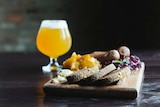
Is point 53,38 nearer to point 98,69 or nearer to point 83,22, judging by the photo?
point 98,69

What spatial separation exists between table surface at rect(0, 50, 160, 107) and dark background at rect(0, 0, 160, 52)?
1337mm

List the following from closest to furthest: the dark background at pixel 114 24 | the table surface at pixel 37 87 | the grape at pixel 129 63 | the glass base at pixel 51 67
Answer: the table surface at pixel 37 87, the grape at pixel 129 63, the glass base at pixel 51 67, the dark background at pixel 114 24

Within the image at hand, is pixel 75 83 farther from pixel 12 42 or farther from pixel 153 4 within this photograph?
pixel 12 42

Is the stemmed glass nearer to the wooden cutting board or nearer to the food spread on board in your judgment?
the food spread on board

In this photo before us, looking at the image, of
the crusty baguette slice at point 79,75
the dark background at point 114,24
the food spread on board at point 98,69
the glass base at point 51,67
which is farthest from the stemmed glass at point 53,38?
the dark background at point 114,24

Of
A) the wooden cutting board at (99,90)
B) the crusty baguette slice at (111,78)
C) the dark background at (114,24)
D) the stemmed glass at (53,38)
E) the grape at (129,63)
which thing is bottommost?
the wooden cutting board at (99,90)

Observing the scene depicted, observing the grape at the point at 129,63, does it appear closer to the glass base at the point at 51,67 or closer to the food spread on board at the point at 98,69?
the food spread on board at the point at 98,69

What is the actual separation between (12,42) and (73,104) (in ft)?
7.60

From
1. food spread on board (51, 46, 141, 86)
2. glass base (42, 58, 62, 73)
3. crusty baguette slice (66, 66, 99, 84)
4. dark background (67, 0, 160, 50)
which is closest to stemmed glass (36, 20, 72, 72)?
glass base (42, 58, 62, 73)

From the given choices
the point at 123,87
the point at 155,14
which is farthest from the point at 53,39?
the point at 155,14

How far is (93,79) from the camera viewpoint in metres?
1.13

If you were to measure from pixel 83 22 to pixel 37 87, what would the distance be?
201cm

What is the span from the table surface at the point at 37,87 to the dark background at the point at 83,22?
1.34 m

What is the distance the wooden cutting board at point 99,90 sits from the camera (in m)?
1.09
